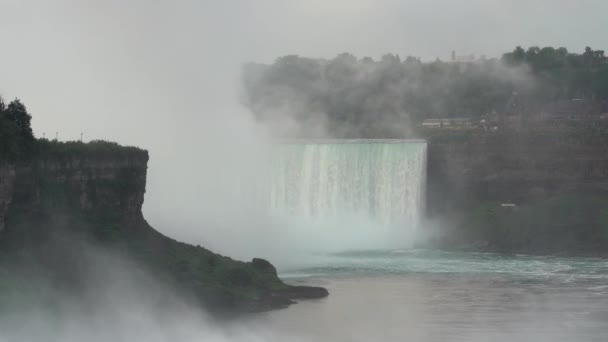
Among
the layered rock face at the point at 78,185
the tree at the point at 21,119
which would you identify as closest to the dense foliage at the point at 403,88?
the layered rock face at the point at 78,185

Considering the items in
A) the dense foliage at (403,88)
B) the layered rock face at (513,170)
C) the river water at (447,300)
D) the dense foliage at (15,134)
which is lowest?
the river water at (447,300)

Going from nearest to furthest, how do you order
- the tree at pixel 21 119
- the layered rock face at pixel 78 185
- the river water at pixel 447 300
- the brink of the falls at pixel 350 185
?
the layered rock face at pixel 78 185, the tree at pixel 21 119, the river water at pixel 447 300, the brink of the falls at pixel 350 185

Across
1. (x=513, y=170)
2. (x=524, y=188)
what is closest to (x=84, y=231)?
(x=524, y=188)

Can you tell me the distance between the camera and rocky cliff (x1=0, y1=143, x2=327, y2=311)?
42531 mm

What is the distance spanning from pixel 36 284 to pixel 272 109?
190 ft

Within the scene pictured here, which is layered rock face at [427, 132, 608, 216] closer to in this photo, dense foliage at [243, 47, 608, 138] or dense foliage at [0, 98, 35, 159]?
dense foliage at [243, 47, 608, 138]

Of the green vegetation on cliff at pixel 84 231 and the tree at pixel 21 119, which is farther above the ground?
the tree at pixel 21 119

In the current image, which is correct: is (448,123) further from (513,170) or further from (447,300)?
(447,300)

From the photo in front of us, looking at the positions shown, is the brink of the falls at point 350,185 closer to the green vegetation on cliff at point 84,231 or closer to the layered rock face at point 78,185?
the green vegetation on cliff at point 84,231

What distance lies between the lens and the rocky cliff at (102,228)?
42.5m

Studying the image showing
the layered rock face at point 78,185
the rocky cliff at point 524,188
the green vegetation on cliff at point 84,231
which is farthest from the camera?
the rocky cliff at point 524,188

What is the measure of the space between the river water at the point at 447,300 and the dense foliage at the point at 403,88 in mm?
28945

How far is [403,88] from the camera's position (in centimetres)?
10544

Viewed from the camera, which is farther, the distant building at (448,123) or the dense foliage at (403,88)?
the dense foliage at (403,88)
